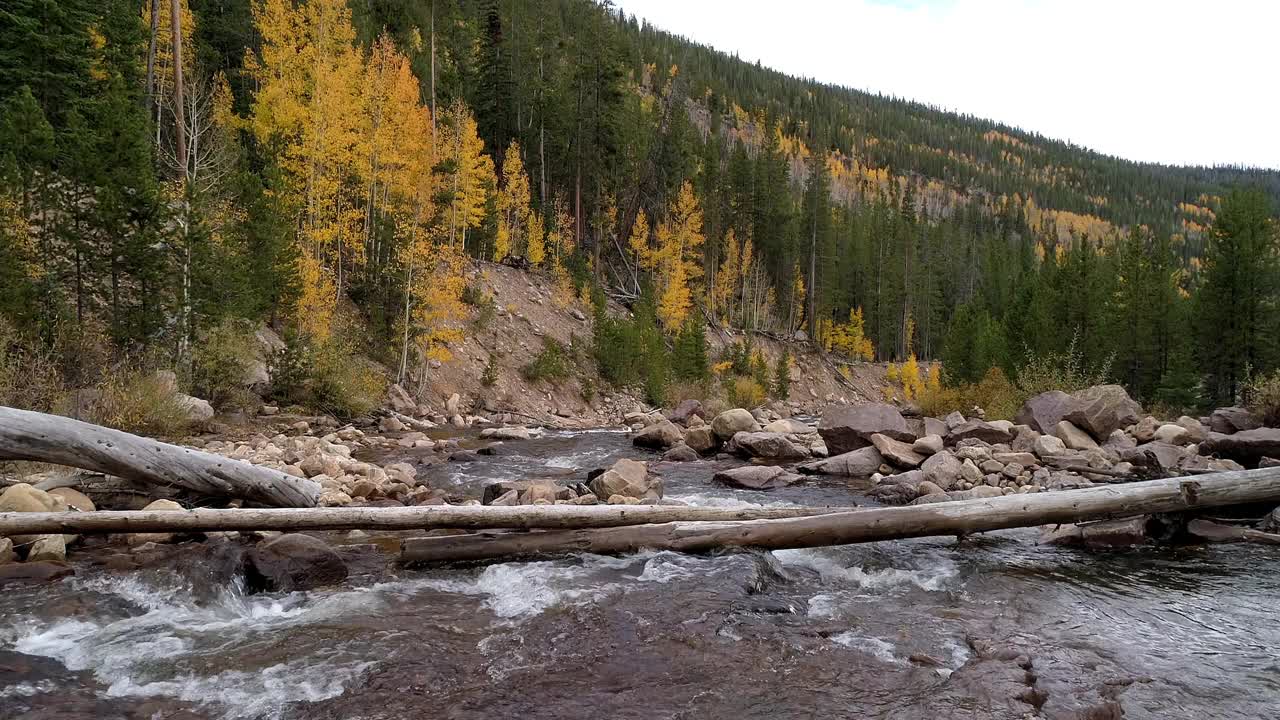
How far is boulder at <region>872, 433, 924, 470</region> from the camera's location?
13.6 meters

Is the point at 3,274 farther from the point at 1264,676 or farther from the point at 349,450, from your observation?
the point at 1264,676

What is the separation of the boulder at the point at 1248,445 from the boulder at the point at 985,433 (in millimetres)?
3423

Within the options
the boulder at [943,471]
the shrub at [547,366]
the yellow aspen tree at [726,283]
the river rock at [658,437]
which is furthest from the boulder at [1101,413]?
the yellow aspen tree at [726,283]

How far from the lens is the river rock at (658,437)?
1848 cm

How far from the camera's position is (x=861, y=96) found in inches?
7219

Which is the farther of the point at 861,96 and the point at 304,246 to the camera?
the point at 861,96

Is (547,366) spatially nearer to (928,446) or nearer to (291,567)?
(928,446)

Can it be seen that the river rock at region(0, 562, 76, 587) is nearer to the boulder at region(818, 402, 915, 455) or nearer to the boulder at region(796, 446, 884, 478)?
the boulder at region(796, 446, 884, 478)

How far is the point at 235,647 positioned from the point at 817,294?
60756 mm

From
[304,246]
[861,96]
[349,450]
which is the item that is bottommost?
[349,450]

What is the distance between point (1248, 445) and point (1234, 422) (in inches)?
155

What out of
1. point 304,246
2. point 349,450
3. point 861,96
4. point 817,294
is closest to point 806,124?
point 861,96

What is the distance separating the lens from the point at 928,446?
14.1 m

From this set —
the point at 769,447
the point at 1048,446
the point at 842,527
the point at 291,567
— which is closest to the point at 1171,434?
the point at 1048,446
